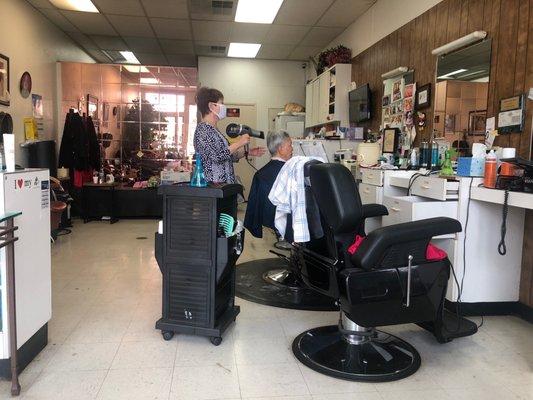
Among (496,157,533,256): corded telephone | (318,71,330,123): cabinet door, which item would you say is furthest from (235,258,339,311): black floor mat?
(318,71,330,123): cabinet door

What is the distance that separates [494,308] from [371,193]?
4.16 ft

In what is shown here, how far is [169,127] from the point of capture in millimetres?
7238

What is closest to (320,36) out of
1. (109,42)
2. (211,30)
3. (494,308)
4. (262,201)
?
(211,30)

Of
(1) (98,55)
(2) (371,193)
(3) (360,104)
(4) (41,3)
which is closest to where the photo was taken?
(2) (371,193)

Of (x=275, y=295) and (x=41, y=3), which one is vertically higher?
(x=41, y=3)

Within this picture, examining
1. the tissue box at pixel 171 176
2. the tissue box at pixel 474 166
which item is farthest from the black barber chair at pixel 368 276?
the tissue box at pixel 171 176

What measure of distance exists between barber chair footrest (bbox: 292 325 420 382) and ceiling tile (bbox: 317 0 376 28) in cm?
405

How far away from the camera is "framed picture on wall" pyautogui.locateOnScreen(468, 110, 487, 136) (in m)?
3.13

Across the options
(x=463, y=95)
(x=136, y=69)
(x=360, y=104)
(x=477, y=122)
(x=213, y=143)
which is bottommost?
(x=213, y=143)

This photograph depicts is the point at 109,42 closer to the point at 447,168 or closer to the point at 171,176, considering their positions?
the point at 171,176

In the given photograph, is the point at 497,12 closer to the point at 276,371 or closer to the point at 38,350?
the point at 276,371

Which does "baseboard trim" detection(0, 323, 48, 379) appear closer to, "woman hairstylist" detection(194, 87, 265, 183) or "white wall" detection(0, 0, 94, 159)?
"woman hairstylist" detection(194, 87, 265, 183)

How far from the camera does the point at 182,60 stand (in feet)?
27.2

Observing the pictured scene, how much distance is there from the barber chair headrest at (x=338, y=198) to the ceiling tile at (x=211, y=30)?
15.3 ft
